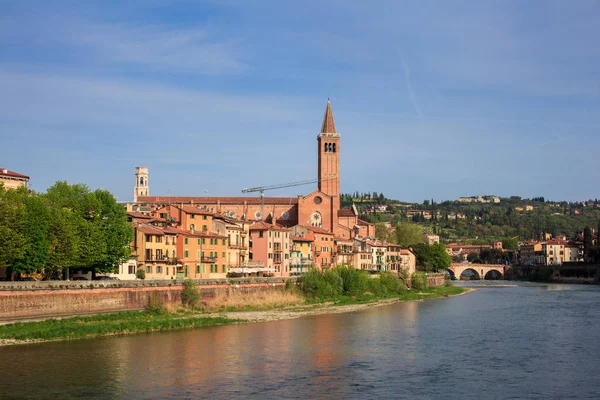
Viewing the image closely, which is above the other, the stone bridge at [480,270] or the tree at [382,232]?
the tree at [382,232]

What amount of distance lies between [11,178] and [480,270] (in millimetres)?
122091

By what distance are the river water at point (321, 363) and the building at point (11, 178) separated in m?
28.0

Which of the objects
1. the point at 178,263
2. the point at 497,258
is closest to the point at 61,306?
the point at 178,263

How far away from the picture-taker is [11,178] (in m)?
65.8

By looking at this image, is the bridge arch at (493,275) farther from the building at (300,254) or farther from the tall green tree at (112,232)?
the tall green tree at (112,232)

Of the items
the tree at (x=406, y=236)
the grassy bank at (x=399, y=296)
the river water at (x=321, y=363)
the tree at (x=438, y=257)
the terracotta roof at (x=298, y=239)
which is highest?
the tree at (x=406, y=236)

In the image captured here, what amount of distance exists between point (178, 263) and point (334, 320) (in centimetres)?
1547

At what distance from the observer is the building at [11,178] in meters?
65.1

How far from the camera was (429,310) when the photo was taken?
218ft

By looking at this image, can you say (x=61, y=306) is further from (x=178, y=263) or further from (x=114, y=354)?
(x=178, y=263)

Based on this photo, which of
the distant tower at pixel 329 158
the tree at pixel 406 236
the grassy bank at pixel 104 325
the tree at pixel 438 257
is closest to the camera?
the grassy bank at pixel 104 325

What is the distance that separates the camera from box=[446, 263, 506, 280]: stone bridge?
162587mm

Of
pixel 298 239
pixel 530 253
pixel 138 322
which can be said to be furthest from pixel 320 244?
pixel 530 253

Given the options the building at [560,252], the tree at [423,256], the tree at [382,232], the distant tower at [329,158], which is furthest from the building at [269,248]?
the building at [560,252]
